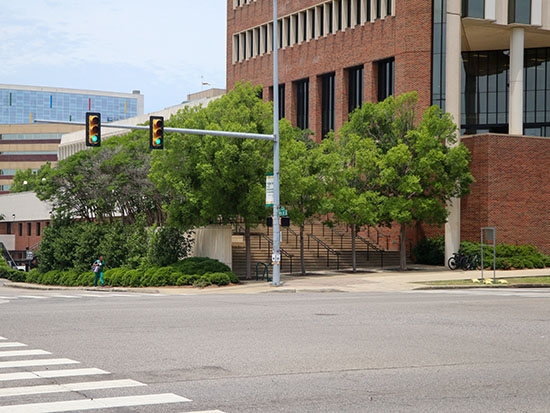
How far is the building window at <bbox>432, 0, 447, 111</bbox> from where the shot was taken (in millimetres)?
46688

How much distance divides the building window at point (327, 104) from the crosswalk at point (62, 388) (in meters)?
46.8

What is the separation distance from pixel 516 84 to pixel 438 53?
4909 mm

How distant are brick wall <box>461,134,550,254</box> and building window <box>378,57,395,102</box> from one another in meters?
8.38

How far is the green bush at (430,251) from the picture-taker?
4525 centimetres

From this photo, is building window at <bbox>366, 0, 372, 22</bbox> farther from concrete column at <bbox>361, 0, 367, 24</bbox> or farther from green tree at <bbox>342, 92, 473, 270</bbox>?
green tree at <bbox>342, 92, 473, 270</bbox>

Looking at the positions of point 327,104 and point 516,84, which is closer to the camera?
point 516,84

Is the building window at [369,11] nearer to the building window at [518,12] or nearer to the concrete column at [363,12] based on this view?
the concrete column at [363,12]

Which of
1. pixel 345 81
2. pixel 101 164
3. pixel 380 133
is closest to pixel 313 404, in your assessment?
pixel 380 133

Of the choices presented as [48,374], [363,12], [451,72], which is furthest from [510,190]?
[48,374]

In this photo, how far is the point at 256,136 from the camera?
101ft

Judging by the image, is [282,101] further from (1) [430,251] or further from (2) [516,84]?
(1) [430,251]

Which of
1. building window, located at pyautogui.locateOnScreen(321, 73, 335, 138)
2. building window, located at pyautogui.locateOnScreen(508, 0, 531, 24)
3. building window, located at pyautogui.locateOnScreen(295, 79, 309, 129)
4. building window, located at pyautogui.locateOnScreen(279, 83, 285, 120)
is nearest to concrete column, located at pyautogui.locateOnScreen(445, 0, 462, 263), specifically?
A: building window, located at pyautogui.locateOnScreen(508, 0, 531, 24)

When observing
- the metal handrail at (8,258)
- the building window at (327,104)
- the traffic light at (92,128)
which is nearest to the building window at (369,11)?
the building window at (327,104)

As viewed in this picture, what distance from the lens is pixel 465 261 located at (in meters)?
41.9
